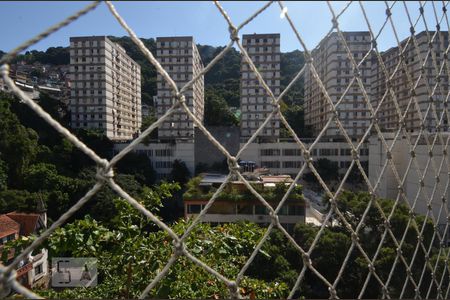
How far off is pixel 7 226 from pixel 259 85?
28.1ft

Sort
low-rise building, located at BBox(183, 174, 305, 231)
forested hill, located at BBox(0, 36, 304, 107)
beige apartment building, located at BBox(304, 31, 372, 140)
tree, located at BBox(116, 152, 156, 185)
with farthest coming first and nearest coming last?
1. forested hill, located at BBox(0, 36, 304, 107)
2. beige apartment building, located at BBox(304, 31, 372, 140)
3. tree, located at BBox(116, 152, 156, 185)
4. low-rise building, located at BBox(183, 174, 305, 231)

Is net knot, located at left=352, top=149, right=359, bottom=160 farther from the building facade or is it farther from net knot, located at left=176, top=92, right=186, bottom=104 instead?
the building facade

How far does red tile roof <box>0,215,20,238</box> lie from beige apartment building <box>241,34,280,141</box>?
24.5 ft

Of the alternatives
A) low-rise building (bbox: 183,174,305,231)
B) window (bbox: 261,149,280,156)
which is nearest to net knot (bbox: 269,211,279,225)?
low-rise building (bbox: 183,174,305,231)

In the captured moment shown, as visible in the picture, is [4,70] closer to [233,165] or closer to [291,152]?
[233,165]

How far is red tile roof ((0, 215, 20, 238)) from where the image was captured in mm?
3719

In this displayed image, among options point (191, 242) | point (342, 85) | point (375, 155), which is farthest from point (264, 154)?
point (191, 242)

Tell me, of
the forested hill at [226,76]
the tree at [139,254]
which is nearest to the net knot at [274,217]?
the tree at [139,254]

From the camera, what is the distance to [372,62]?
11836 millimetres

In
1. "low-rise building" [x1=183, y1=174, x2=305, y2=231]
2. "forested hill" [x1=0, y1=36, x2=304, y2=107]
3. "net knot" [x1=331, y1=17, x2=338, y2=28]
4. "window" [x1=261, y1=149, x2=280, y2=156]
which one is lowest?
"low-rise building" [x1=183, y1=174, x2=305, y2=231]

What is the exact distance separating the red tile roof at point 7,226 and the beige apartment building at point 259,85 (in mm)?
7459

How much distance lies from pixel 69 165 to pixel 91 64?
15.0 ft

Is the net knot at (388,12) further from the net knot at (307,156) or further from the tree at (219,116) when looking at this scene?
the tree at (219,116)

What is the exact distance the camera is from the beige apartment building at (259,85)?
35.6 feet
